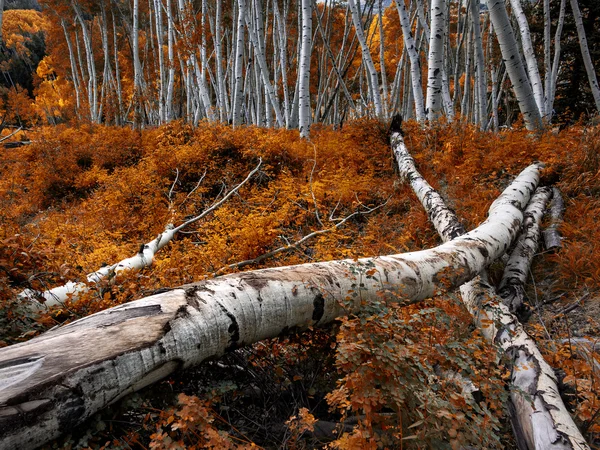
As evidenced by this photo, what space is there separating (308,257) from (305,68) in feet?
19.4

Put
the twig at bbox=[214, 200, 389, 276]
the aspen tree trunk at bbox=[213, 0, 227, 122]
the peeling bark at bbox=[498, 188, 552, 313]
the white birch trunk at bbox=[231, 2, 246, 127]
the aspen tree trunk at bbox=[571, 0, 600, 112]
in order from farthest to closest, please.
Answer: the aspen tree trunk at bbox=[213, 0, 227, 122]
the white birch trunk at bbox=[231, 2, 246, 127]
the aspen tree trunk at bbox=[571, 0, 600, 112]
the twig at bbox=[214, 200, 389, 276]
the peeling bark at bbox=[498, 188, 552, 313]

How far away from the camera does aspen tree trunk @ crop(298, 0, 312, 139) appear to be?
775cm

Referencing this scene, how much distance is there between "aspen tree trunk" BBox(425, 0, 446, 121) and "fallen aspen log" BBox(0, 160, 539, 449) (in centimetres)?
515

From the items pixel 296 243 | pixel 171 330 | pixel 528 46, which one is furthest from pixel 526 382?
pixel 528 46

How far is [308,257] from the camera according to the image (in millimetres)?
3805

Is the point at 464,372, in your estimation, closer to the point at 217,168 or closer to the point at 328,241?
the point at 328,241

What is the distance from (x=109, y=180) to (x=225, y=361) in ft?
23.5

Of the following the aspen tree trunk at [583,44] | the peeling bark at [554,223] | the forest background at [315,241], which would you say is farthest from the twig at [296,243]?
the aspen tree trunk at [583,44]

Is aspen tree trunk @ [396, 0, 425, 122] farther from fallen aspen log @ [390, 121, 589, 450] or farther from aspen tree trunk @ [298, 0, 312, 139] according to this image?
fallen aspen log @ [390, 121, 589, 450]

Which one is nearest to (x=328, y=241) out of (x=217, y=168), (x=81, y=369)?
(x=81, y=369)

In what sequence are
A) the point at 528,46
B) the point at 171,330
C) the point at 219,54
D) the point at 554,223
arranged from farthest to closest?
the point at 219,54
the point at 528,46
the point at 554,223
the point at 171,330

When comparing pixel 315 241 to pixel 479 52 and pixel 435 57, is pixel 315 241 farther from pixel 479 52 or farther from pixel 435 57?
pixel 479 52

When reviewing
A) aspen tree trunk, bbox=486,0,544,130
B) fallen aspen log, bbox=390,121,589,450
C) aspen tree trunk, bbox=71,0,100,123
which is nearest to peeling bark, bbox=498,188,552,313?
fallen aspen log, bbox=390,121,589,450

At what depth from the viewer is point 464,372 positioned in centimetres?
192
